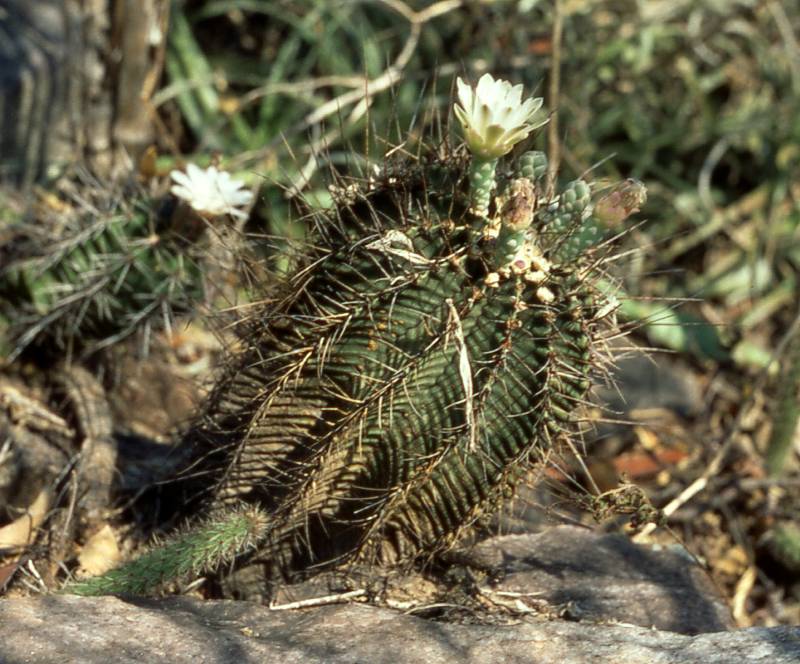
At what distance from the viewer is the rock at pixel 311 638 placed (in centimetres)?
183

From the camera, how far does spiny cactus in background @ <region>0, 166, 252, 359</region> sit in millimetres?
2971

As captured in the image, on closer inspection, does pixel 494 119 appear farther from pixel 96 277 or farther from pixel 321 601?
pixel 96 277

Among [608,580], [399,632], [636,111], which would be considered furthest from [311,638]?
[636,111]

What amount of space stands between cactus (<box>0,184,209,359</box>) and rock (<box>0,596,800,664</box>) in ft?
3.60

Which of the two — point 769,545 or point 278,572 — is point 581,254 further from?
point 769,545

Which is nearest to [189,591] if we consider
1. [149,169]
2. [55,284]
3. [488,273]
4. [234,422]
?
[234,422]

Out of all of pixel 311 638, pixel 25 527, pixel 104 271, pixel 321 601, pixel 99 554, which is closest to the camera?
pixel 311 638

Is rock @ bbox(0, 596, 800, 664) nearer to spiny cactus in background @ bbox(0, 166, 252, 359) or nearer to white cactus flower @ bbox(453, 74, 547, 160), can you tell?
white cactus flower @ bbox(453, 74, 547, 160)

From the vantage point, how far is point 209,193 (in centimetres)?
279

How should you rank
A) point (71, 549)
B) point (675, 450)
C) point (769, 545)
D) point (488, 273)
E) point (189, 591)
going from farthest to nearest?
point (675, 450), point (769, 545), point (71, 549), point (189, 591), point (488, 273)

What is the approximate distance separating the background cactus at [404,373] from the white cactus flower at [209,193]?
22.1 inches

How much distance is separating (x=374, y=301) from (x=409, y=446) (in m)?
0.29

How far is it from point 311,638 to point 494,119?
97cm

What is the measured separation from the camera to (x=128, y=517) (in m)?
2.68
